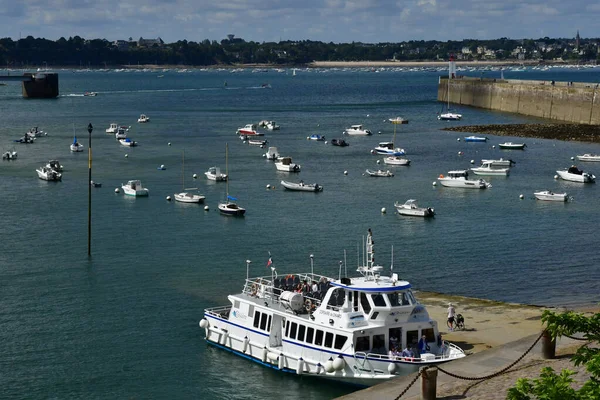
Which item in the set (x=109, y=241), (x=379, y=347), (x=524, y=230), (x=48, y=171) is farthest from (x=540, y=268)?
(x=48, y=171)

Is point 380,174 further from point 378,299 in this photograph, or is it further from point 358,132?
point 378,299

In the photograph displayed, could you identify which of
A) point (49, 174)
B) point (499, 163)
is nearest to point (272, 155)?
point (499, 163)

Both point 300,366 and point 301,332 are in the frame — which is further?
point 301,332

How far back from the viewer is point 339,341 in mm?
38250

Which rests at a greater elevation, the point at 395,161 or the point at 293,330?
the point at 293,330

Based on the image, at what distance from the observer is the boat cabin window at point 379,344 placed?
38.2 metres

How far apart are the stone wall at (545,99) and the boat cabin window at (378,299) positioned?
116 meters

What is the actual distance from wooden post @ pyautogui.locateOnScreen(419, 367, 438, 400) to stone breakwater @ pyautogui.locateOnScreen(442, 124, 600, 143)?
105 meters

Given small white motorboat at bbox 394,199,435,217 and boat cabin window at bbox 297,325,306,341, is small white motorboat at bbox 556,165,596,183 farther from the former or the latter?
boat cabin window at bbox 297,325,306,341

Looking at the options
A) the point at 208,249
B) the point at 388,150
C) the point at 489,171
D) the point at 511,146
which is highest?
the point at 511,146

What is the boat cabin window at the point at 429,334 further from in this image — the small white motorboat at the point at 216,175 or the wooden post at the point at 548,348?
the small white motorboat at the point at 216,175

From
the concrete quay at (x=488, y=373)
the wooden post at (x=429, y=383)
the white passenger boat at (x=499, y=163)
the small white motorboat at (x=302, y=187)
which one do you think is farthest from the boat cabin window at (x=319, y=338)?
the white passenger boat at (x=499, y=163)

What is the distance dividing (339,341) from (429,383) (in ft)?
27.3

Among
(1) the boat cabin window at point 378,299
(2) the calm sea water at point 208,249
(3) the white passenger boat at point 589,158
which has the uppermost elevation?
(1) the boat cabin window at point 378,299
